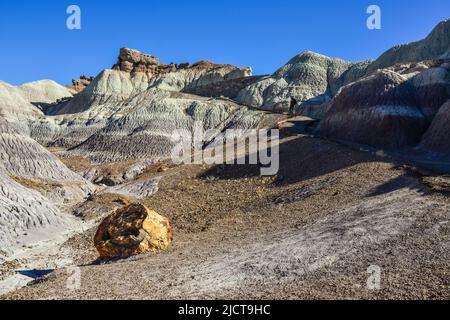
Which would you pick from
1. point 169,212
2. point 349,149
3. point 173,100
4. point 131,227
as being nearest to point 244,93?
point 173,100

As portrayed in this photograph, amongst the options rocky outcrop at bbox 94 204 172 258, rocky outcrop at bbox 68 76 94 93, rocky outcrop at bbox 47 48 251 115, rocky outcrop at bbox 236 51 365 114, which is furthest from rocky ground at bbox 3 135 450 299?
rocky outcrop at bbox 68 76 94 93

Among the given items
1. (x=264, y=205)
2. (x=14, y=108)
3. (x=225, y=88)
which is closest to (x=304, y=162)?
(x=264, y=205)

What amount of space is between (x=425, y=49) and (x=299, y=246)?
58.1m

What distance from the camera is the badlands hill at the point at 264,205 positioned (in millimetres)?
9703

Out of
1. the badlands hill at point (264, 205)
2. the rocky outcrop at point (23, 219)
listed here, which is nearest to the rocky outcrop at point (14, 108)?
the badlands hill at point (264, 205)

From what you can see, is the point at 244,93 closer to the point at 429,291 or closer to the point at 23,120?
the point at 23,120

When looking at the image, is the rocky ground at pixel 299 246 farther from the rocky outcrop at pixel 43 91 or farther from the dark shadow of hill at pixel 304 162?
the rocky outcrop at pixel 43 91

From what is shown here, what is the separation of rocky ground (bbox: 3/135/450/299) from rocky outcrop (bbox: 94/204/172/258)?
0.45 meters

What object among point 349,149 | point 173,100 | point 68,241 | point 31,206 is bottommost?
point 68,241

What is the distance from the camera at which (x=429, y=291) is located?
806 centimetres

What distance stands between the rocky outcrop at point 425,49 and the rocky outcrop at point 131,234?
53135 mm
